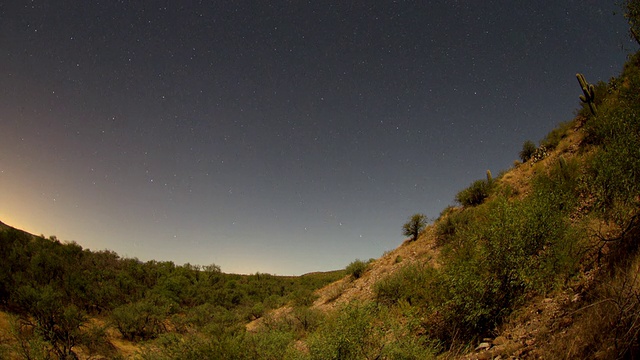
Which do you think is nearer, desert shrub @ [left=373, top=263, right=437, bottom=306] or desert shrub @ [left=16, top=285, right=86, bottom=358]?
desert shrub @ [left=373, top=263, right=437, bottom=306]

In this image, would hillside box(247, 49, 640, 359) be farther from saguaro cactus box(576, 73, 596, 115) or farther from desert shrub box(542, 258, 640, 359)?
saguaro cactus box(576, 73, 596, 115)

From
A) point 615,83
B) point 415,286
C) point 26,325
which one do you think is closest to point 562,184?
point 415,286

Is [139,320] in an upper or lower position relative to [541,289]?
upper

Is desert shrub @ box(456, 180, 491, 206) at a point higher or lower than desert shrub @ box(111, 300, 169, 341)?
higher

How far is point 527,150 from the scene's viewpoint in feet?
74.6

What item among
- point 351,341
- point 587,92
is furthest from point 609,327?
point 587,92

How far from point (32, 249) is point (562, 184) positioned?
4136 centimetres

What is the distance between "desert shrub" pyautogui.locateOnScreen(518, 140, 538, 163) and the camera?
22344 millimetres

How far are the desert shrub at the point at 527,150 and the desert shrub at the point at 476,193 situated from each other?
5.46 meters

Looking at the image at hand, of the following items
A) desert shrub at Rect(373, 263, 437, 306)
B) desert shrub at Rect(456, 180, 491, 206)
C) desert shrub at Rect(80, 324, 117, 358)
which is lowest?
desert shrub at Rect(373, 263, 437, 306)

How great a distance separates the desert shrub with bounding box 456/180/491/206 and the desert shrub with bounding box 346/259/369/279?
9.38 metres

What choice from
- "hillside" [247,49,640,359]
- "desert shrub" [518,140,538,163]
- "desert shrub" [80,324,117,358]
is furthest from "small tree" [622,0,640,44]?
"desert shrub" [80,324,117,358]

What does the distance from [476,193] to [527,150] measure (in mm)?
7200

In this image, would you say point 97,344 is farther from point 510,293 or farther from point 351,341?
point 510,293
